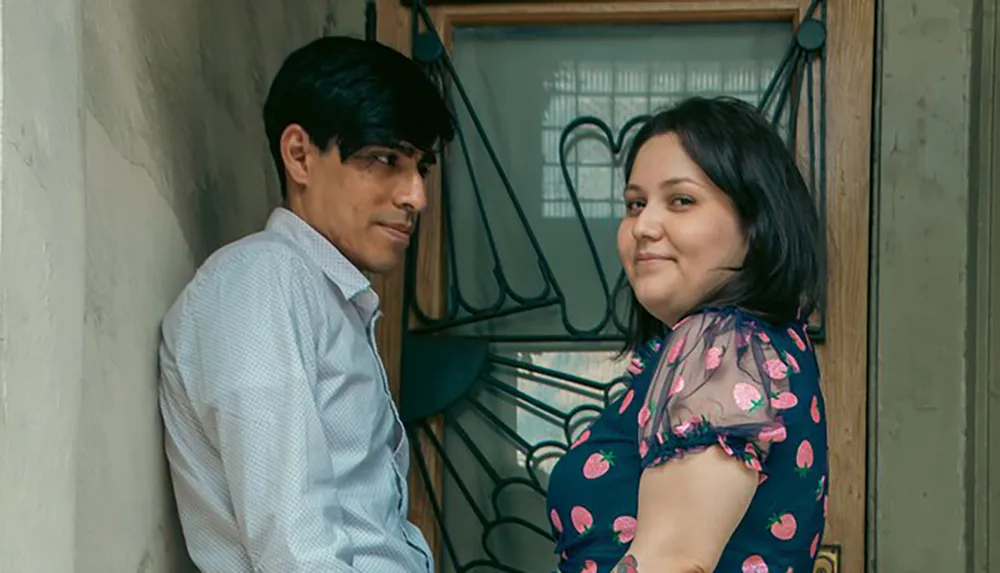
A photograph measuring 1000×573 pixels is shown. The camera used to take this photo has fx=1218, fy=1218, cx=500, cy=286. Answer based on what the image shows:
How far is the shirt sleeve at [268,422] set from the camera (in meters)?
1.19

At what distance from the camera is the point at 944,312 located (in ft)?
5.86

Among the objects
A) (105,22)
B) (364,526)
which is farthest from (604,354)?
(105,22)

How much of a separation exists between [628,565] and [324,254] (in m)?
0.57

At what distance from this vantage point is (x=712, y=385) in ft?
3.50

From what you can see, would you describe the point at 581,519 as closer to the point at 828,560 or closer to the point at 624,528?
the point at 624,528

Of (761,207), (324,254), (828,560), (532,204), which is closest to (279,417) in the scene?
(324,254)

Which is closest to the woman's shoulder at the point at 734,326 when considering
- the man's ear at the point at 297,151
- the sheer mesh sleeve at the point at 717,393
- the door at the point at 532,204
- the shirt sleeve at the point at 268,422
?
the sheer mesh sleeve at the point at 717,393

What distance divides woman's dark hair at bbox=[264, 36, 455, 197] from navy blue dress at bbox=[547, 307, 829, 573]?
1.43ft

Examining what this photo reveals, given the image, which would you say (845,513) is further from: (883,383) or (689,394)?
(689,394)

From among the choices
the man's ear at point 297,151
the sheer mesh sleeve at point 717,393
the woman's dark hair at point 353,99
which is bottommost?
the sheer mesh sleeve at point 717,393

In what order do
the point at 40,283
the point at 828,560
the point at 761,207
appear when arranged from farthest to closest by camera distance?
the point at 828,560
the point at 761,207
the point at 40,283

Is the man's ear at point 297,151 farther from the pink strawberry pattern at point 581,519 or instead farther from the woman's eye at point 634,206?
the pink strawberry pattern at point 581,519

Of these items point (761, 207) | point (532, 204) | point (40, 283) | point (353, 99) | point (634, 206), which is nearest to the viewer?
point (40, 283)

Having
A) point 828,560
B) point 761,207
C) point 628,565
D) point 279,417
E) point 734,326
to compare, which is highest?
point 761,207
